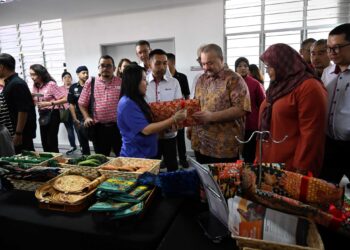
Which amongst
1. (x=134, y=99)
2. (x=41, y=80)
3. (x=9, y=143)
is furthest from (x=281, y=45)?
(x=41, y=80)

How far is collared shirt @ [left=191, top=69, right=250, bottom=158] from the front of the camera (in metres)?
1.83

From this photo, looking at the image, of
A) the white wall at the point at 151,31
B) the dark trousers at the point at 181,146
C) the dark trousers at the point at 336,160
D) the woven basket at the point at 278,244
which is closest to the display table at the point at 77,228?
the woven basket at the point at 278,244

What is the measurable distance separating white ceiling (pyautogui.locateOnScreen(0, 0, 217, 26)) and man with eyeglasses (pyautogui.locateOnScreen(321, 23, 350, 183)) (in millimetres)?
2829

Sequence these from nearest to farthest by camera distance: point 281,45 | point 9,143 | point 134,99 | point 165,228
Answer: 1. point 165,228
2. point 281,45
3. point 134,99
4. point 9,143

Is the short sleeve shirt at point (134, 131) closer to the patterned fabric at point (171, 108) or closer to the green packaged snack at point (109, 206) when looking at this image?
the patterned fabric at point (171, 108)

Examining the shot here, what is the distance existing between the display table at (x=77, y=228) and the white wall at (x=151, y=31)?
352 centimetres

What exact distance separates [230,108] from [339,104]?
694mm

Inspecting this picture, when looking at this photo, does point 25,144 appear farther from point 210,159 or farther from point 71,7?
point 71,7

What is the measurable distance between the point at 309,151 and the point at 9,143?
2098 millimetres

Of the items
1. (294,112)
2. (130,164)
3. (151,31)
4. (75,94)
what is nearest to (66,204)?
(130,164)

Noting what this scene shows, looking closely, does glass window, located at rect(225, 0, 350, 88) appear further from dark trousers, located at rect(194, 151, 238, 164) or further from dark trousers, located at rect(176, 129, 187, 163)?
dark trousers, located at rect(194, 151, 238, 164)

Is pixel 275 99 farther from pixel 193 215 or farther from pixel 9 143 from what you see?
pixel 9 143

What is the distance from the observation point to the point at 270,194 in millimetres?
778

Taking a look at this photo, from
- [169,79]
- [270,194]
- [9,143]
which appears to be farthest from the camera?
[169,79]
